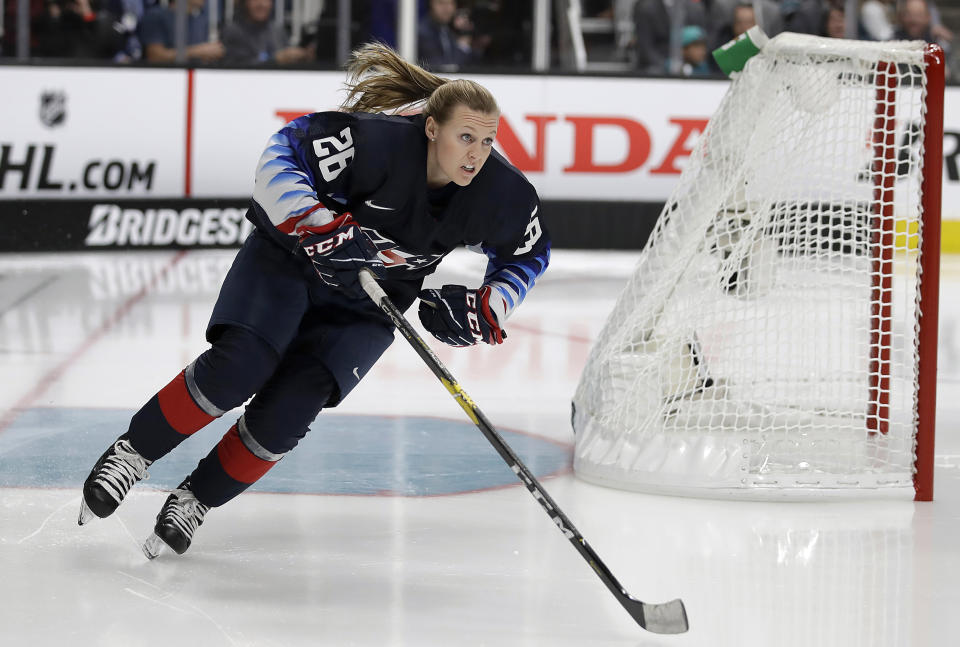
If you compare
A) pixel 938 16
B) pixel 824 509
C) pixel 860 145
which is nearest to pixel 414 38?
pixel 938 16

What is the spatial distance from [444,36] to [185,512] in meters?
5.88

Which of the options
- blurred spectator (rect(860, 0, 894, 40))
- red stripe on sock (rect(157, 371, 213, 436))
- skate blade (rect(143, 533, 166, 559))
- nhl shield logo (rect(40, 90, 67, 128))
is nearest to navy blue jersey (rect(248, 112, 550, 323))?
red stripe on sock (rect(157, 371, 213, 436))

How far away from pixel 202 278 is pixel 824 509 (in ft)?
13.6

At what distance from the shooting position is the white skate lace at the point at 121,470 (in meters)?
2.38

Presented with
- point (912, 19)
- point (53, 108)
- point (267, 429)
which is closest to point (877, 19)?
point (912, 19)

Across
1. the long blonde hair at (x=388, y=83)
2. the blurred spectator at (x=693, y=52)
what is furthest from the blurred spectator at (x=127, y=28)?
the long blonde hair at (x=388, y=83)

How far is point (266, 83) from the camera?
7641mm

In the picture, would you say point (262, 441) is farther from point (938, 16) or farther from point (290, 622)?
point (938, 16)

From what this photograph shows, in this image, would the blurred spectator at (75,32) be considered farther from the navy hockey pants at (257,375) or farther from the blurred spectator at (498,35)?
the navy hockey pants at (257,375)

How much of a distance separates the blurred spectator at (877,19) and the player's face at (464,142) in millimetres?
6453

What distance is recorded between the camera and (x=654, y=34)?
8.10 meters

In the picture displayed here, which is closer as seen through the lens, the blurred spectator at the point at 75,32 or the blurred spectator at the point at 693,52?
the blurred spectator at the point at 75,32

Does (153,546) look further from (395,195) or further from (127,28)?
(127,28)

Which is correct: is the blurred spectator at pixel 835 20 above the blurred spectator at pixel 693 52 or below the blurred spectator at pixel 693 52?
above
